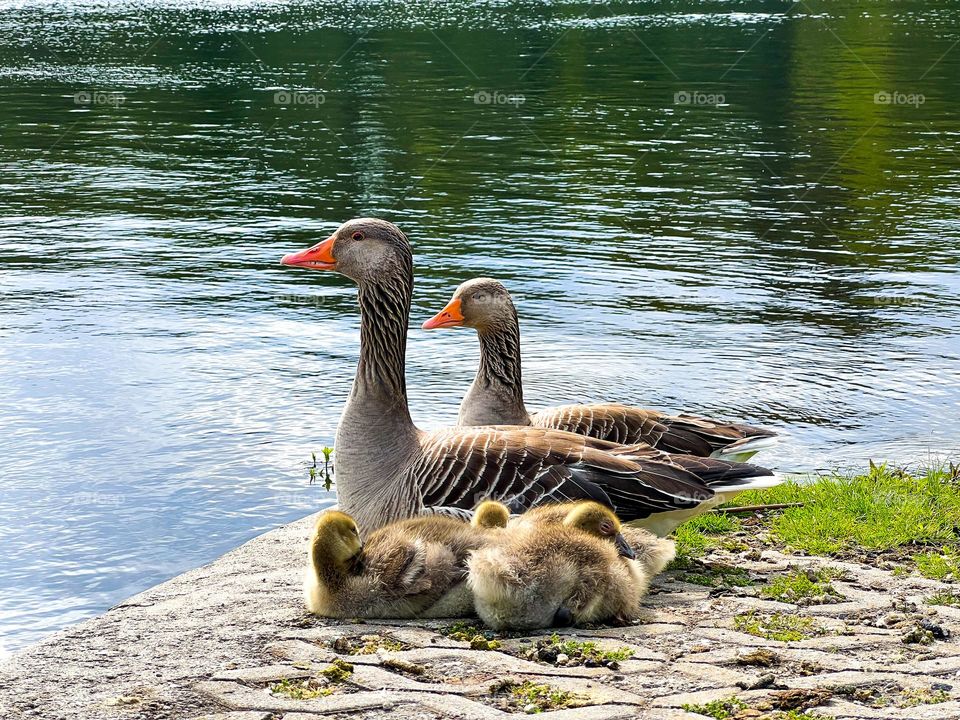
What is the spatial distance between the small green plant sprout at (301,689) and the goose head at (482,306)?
4.27m

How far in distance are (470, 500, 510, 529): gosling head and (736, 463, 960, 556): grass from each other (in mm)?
1960

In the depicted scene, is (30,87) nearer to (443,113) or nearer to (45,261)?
(443,113)

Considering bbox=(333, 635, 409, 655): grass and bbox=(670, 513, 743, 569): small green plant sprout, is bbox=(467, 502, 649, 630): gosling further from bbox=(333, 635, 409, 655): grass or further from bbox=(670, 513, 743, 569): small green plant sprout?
bbox=(670, 513, 743, 569): small green plant sprout

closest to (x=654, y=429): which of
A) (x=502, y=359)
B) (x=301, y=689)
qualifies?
(x=502, y=359)

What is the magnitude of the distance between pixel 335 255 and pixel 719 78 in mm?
31430

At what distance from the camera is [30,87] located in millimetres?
34750

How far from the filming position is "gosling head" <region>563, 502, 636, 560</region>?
20.4 ft

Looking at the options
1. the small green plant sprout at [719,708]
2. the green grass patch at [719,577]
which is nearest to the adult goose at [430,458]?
the green grass patch at [719,577]

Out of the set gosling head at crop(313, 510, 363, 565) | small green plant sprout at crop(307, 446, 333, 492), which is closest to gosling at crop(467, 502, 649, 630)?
gosling head at crop(313, 510, 363, 565)

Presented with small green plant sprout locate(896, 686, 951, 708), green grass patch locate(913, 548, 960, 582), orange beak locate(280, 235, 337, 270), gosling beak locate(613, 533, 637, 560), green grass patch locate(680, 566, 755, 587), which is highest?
orange beak locate(280, 235, 337, 270)

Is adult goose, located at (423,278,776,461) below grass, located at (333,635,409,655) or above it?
above

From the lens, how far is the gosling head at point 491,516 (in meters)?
6.62

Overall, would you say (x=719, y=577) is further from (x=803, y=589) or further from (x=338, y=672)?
(x=338, y=672)

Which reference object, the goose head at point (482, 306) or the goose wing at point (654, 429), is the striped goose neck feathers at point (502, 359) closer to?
the goose head at point (482, 306)
